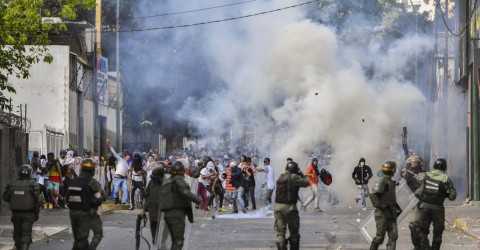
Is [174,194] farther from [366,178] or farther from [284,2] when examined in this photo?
[284,2]

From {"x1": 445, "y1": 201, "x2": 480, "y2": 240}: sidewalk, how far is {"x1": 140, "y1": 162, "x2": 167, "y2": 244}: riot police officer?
272 inches

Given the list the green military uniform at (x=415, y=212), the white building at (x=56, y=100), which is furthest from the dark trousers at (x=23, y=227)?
the white building at (x=56, y=100)

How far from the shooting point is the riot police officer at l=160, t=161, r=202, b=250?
15414 mm

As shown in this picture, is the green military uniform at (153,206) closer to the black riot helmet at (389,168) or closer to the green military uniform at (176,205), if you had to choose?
the green military uniform at (176,205)

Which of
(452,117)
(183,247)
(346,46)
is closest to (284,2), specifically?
(346,46)

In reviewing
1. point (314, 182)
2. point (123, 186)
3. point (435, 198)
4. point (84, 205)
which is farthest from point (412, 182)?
point (123, 186)

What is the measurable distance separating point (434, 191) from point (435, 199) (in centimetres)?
13

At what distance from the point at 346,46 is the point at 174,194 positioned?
35855 millimetres

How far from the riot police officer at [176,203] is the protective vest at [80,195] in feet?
3.52

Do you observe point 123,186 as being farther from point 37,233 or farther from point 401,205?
point 401,205

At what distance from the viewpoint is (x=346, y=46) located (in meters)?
50.6

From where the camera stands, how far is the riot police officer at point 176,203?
607 inches

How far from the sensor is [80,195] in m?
15.1

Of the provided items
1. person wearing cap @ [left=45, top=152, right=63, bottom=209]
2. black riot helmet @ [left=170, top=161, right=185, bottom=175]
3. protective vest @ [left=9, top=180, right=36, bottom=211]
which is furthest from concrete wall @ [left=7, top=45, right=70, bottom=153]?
black riot helmet @ [left=170, top=161, right=185, bottom=175]
